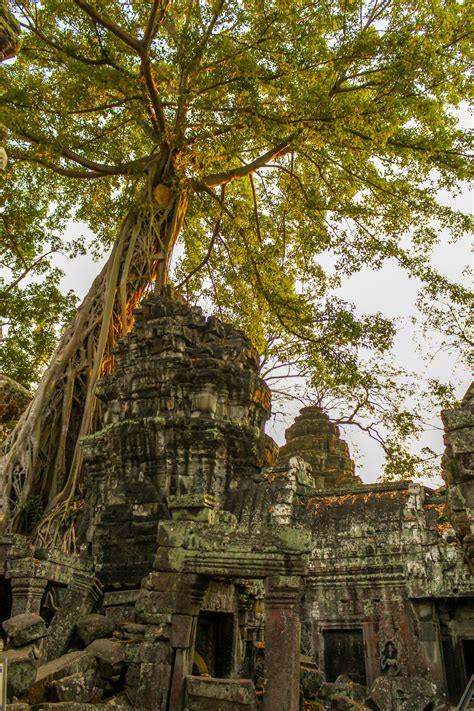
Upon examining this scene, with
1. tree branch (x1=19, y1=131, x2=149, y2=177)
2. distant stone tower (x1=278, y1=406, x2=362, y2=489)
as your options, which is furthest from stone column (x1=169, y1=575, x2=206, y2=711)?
tree branch (x1=19, y1=131, x2=149, y2=177)

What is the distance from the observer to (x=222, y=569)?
18.4 ft

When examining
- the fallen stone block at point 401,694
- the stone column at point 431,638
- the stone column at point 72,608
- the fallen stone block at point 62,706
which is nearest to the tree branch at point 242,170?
the stone column at point 72,608

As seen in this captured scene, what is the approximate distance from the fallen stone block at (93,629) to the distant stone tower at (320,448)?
800cm

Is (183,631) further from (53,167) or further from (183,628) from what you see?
(53,167)

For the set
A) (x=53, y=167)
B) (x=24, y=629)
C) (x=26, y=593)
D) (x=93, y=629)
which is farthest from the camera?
(x=53, y=167)

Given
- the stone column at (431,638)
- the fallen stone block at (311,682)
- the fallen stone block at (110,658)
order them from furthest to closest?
the stone column at (431,638), the fallen stone block at (311,682), the fallen stone block at (110,658)

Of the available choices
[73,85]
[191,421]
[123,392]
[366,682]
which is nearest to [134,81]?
[73,85]

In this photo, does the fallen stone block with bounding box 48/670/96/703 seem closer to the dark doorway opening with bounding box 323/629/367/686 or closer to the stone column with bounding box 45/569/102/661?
the stone column with bounding box 45/569/102/661

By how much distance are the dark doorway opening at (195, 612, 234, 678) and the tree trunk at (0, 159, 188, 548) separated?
3.02 meters

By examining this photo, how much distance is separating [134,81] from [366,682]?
33.7 feet

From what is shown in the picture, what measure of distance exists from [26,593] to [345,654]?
4063mm

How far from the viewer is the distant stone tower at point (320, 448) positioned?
14.6 meters

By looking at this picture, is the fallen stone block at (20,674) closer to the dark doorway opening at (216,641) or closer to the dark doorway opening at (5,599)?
the dark doorway opening at (216,641)

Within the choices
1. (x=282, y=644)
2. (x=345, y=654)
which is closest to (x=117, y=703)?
(x=282, y=644)
